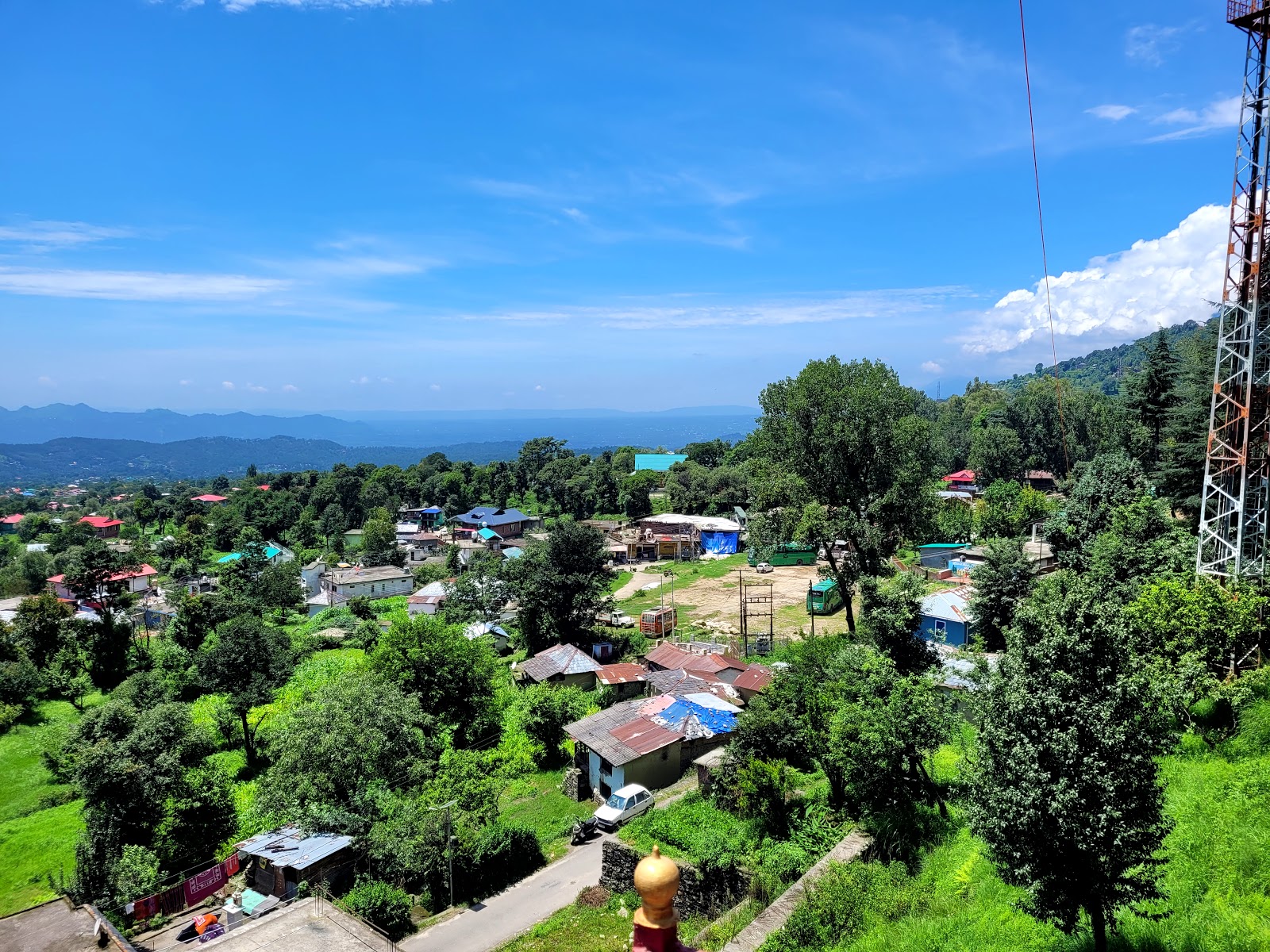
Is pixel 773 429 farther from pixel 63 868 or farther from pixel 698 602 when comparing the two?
pixel 63 868

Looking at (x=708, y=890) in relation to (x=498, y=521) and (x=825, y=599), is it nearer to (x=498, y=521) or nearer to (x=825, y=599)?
(x=825, y=599)

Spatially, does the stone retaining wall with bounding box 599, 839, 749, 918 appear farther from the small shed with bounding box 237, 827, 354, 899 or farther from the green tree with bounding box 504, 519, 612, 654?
the green tree with bounding box 504, 519, 612, 654

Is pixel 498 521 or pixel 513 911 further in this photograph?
pixel 498 521

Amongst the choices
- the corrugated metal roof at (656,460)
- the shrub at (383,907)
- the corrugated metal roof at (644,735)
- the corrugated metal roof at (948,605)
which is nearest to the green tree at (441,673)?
the corrugated metal roof at (644,735)

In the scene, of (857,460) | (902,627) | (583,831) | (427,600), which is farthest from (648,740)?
(427,600)

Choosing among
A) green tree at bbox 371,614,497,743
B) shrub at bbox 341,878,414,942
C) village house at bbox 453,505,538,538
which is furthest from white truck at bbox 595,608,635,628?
village house at bbox 453,505,538,538
